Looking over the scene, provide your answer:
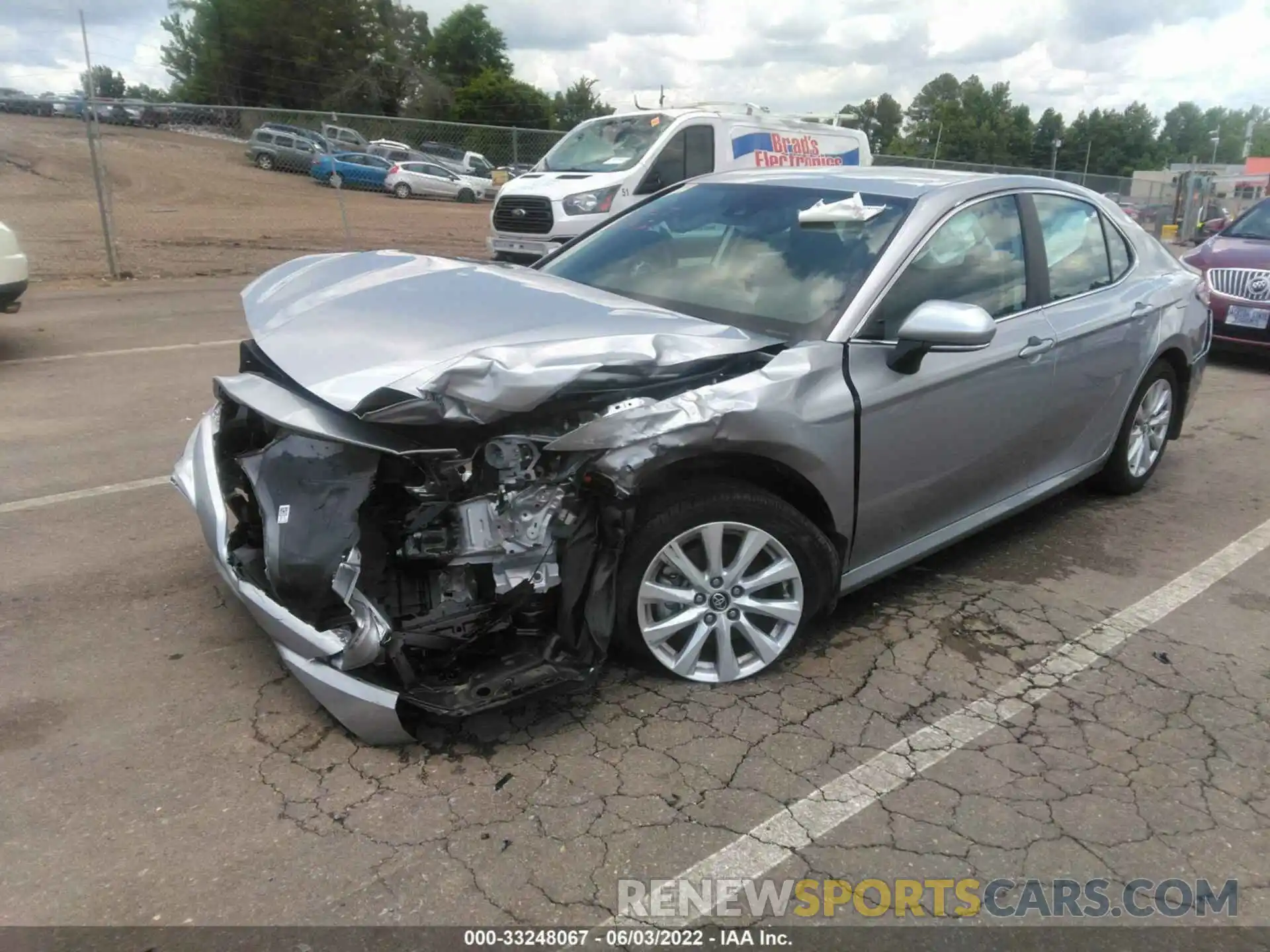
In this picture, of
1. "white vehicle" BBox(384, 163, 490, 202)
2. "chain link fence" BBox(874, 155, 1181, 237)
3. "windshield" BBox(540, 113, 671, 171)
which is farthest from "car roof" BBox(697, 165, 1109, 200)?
"white vehicle" BBox(384, 163, 490, 202)

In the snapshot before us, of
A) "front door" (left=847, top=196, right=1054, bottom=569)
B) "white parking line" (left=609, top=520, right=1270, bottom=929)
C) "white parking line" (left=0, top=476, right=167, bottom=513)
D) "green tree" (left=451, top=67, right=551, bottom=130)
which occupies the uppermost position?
"green tree" (left=451, top=67, right=551, bottom=130)

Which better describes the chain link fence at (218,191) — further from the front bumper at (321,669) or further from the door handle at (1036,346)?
the door handle at (1036,346)

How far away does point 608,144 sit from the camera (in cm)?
1240

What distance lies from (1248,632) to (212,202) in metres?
24.7

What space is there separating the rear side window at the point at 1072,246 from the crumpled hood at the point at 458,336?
179 centimetres

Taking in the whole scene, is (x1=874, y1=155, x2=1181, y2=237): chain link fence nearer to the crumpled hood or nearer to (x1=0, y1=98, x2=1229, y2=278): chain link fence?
(x1=0, y1=98, x2=1229, y2=278): chain link fence

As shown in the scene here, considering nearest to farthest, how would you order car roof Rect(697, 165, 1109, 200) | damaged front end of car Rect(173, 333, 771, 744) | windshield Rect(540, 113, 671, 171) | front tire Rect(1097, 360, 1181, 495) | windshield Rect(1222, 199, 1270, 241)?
1. damaged front end of car Rect(173, 333, 771, 744)
2. car roof Rect(697, 165, 1109, 200)
3. front tire Rect(1097, 360, 1181, 495)
4. windshield Rect(1222, 199, 1270, 241)
5. windshield Rect(540, 113, 671, 171)

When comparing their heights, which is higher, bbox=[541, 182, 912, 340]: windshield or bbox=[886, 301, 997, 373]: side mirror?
bbox=[541, 182, 912, 340]: windshield

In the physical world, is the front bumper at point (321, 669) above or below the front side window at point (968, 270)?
below

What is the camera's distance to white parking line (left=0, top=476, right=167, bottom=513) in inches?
179

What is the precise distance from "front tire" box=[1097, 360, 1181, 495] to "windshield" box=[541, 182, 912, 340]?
205 cm

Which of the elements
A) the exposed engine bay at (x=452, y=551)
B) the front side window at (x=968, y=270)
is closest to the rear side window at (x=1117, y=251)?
the front side window at (x=968, y=270)

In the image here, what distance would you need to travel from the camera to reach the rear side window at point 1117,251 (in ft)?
15.5

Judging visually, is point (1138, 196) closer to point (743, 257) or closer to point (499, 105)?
point (743, 257)
